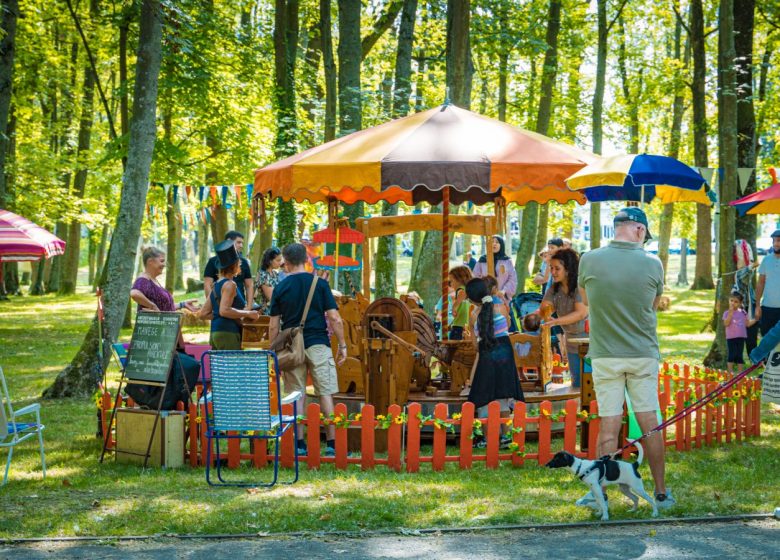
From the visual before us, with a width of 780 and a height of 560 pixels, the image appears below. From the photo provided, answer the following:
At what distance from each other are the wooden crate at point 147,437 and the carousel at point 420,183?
1915 mm

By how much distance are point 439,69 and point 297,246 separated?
24288mm

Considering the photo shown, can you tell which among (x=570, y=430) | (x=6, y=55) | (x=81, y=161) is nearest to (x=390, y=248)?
(x=6, y=55)

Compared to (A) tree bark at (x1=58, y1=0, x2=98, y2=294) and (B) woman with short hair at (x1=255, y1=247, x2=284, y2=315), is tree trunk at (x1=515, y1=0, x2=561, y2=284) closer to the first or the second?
(B) woman with short hair at (x1=255, y1=247, x2=284, y2=315)

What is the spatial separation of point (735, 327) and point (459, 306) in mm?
4670

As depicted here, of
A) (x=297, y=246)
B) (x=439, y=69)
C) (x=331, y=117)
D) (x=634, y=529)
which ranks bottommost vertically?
(x=634, y=529)

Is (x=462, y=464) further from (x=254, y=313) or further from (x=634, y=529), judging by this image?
(x=254, y=313)

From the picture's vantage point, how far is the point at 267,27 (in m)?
27.8

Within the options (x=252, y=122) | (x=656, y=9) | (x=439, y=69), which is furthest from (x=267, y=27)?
(x=656, y=9)

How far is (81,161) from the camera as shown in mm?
31453

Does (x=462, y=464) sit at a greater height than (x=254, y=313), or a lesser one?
lesser

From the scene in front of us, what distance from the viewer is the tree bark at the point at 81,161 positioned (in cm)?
3123

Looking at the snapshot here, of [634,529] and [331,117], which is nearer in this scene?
[634,529]

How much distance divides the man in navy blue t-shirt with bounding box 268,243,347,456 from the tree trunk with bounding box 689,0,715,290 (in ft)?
43.3

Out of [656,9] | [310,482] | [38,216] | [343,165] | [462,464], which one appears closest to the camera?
[310,482]
